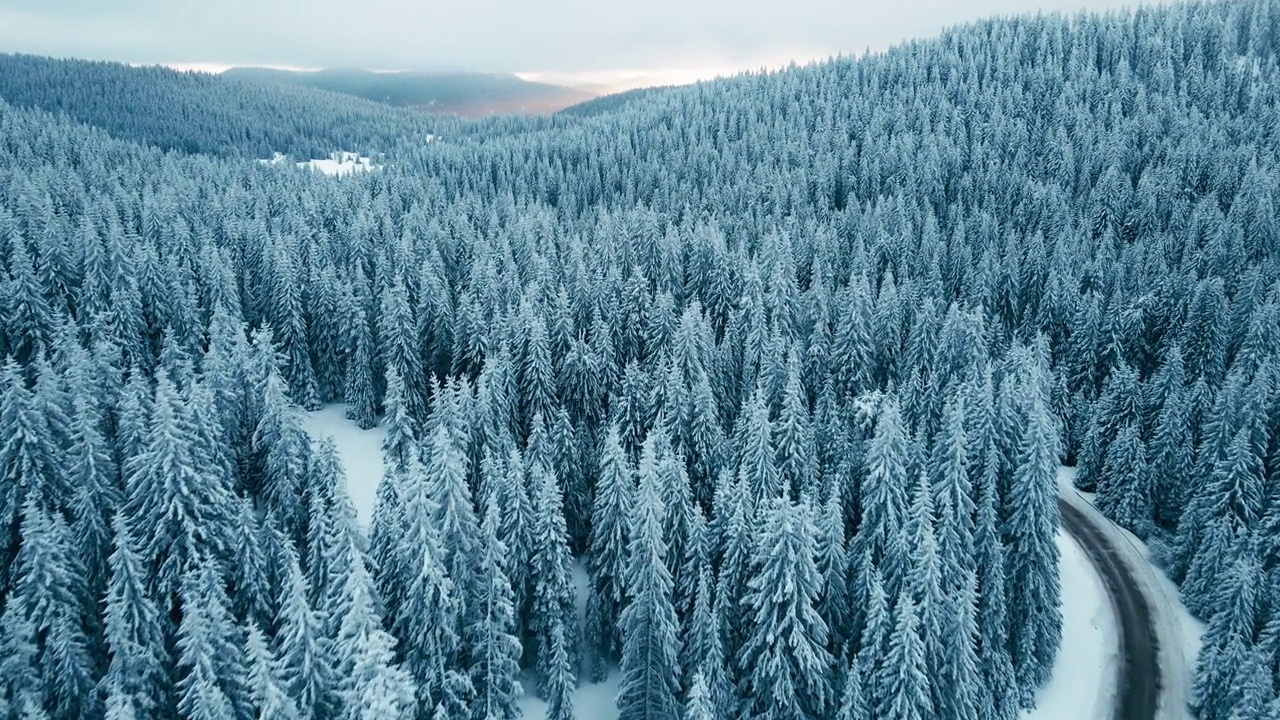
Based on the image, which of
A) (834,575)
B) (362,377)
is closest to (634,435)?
(834,575)

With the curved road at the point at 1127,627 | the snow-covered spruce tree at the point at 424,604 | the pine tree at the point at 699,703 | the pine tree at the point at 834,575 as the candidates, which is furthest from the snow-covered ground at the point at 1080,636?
the pine tree at the point at 834,575

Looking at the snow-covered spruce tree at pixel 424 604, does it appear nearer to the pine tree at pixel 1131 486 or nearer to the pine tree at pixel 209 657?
the pine tree at pixel 209 657

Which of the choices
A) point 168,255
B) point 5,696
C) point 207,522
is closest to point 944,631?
point 207,522

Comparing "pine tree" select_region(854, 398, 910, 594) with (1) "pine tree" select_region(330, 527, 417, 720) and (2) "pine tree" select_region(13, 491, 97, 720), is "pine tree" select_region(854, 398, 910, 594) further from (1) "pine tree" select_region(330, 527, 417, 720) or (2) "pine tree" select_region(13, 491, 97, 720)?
(2) "pine tree" select_region(13, 491, 97, 720)

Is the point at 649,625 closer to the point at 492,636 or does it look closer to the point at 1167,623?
the point at 492,636

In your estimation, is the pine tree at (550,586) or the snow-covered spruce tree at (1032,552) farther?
the snow-covered spruce tree at (1032,552)

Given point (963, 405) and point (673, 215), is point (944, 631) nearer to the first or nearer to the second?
point (963, 405)
